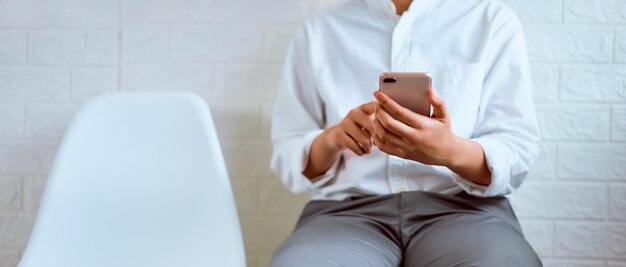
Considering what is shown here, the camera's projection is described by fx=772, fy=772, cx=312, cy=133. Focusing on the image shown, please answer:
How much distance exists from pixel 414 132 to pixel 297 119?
0.39m

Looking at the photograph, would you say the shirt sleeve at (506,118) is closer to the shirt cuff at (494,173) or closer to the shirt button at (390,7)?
the shirt cuff at (494,173)

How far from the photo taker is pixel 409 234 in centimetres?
127

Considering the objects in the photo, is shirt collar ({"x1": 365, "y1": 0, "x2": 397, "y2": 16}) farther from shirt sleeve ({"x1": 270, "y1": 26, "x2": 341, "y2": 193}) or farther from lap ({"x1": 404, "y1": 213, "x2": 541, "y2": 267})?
lap ({"x1": 404, "y1": 213, "x2": 541, "y2": 267})

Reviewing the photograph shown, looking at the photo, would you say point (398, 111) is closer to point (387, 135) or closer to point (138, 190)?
point (387, 135)

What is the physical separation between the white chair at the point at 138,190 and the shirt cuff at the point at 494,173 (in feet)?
1.35

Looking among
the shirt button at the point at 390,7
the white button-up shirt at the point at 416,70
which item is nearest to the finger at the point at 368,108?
the white button-up shirt at the point at 416,70

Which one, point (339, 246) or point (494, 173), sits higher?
point (494, 173)

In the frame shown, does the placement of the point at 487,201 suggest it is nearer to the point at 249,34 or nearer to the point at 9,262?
the point at 249,34

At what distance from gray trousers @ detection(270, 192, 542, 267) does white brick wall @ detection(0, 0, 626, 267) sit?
35 centimetres

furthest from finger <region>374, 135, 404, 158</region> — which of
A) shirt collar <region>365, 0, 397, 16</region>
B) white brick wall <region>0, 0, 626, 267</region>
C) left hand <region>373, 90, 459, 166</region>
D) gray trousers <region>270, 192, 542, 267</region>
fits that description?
white brick wall <region>0, 0, 626, 267</region>

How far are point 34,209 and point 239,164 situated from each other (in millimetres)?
498

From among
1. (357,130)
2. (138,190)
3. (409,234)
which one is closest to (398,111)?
(357,130)

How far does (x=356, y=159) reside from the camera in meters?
1.41

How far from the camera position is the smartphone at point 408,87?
3.73 ft
